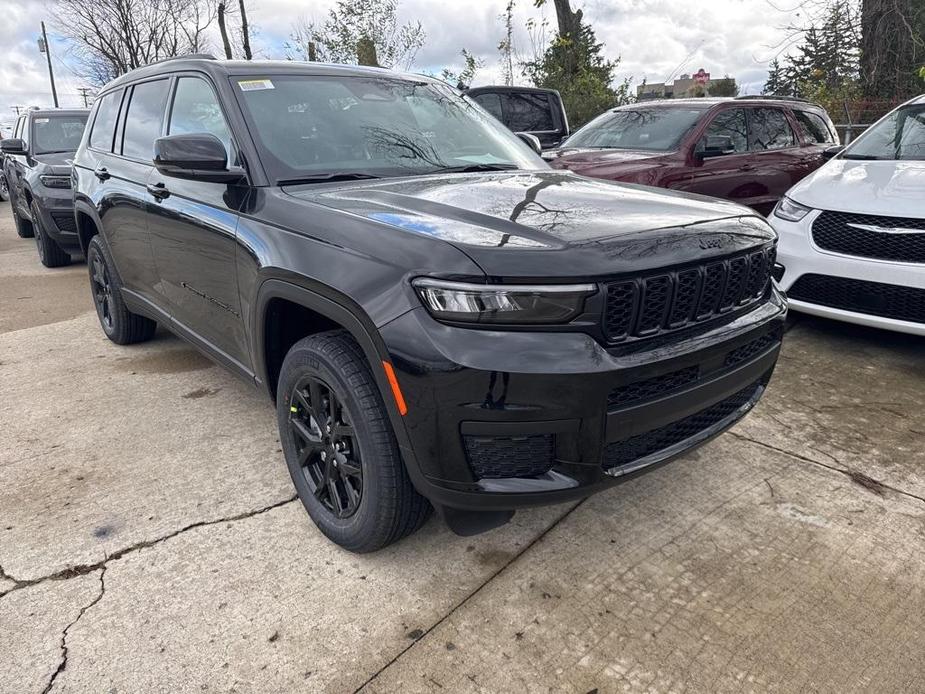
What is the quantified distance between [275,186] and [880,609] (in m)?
2.55

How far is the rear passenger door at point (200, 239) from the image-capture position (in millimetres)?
2695

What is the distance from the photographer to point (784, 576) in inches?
87.9

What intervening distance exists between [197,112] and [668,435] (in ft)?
8.21

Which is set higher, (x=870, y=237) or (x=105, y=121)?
(x=105, y=121)

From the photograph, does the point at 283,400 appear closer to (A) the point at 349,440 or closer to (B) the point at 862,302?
(A) the point at 349,440

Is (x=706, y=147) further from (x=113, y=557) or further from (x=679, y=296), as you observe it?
(x=113, y=557)

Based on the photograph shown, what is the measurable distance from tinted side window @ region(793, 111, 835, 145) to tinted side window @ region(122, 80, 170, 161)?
6.92 metres

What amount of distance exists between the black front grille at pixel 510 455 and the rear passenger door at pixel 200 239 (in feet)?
4.38

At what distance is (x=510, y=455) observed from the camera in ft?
6.04

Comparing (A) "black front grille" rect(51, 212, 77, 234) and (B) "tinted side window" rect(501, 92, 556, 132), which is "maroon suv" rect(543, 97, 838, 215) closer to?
(B) "tinted side window" rect(501, 92, 556, 132)

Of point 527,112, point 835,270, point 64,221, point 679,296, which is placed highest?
point 527,112

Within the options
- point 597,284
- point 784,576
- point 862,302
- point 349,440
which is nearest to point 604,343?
point 597,284

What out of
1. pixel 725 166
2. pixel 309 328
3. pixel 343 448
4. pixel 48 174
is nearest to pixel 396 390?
pixel 343 448

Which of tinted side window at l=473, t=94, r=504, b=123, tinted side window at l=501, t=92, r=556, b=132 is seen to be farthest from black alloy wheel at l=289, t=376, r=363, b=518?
tinted side window at l=501, t=92, r=556, b=132
